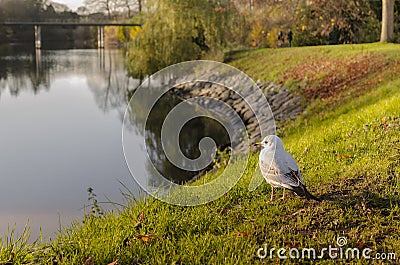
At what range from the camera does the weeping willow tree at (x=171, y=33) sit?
19.2 metres

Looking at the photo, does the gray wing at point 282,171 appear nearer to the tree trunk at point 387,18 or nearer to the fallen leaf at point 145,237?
the fallen leaf at point 145,237

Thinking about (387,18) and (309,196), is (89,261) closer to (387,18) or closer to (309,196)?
(309,196)

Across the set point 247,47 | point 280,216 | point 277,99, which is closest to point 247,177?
point 280,216

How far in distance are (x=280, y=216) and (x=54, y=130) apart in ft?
34.3

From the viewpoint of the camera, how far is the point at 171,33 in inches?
757

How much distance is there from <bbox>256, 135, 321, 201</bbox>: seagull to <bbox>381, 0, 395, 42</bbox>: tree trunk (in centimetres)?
1414

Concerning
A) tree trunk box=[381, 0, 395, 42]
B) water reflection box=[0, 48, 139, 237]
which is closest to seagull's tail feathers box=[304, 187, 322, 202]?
water reflection box=[0, 48, 139, 237]

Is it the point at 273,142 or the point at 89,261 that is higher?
the point at 273,142

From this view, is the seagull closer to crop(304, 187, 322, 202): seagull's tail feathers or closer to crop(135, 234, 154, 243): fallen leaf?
crop(304, 187, 322, 202): seagull's tail feathers

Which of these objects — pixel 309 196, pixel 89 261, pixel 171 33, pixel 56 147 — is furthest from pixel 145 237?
pixel 171 33

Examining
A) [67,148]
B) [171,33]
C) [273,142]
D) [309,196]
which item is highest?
[171,33]

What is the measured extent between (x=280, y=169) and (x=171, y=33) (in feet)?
53.0

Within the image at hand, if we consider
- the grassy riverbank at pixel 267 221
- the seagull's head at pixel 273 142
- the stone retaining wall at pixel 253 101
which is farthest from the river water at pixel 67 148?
the seagull's head at pixel 273 142

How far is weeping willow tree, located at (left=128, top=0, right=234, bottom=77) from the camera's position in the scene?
→ 1917cm
